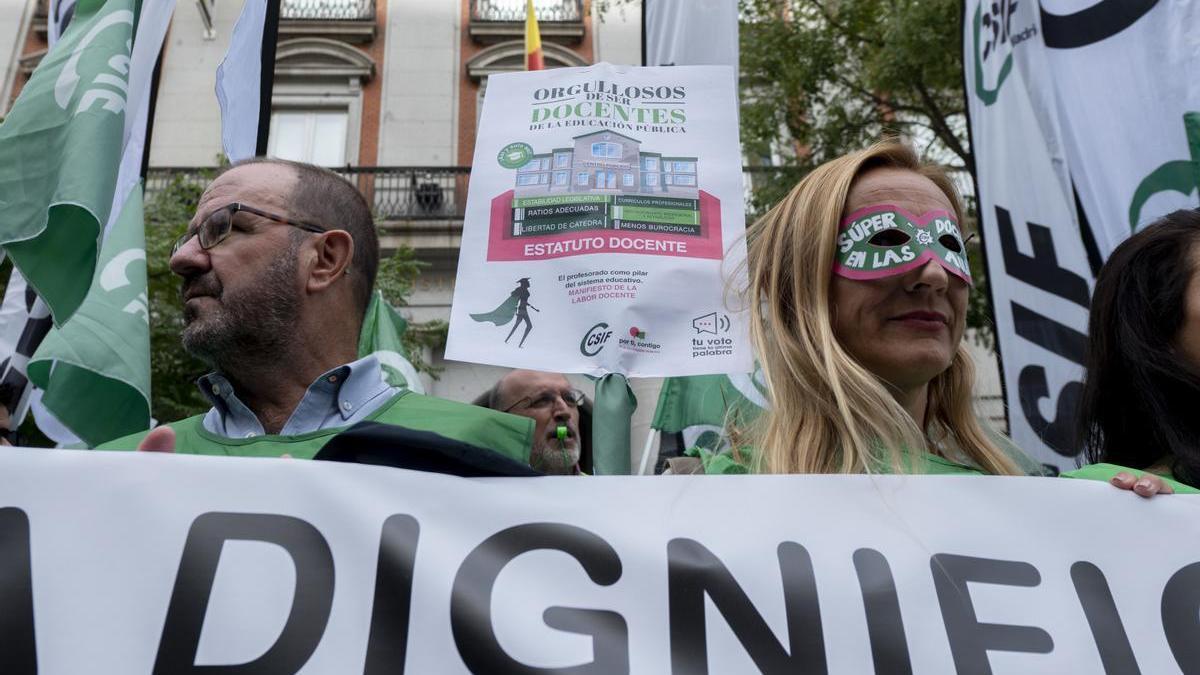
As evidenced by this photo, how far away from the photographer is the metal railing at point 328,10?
1644 centimetres

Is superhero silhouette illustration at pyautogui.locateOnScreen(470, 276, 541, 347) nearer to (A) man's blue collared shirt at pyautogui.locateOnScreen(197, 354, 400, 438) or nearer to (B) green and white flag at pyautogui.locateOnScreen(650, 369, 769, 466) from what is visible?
(A) man's blue collared shirt at pyautogui.locateOnScreen(197, 354, 400, 438)

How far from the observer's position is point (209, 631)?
1.41m

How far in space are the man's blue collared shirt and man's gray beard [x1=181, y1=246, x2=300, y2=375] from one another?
6cm

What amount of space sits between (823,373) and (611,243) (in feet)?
2.80

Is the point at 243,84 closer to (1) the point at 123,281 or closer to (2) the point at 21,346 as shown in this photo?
(1) the point at 123,281

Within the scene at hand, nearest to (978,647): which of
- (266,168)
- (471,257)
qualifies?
(471,257)

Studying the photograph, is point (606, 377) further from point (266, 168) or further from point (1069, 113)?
point (1069, 113)

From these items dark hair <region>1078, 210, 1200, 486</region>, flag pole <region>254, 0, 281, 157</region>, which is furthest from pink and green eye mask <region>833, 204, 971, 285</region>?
flag pole <region>254, 0, 281, 157</region>

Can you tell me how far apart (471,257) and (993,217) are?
7.43 ft

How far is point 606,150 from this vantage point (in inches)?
107

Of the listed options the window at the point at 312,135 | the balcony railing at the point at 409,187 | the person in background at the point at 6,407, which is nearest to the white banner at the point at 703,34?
the person in background at the point at 6,407

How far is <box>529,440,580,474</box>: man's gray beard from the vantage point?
Answer: 14.1 ft

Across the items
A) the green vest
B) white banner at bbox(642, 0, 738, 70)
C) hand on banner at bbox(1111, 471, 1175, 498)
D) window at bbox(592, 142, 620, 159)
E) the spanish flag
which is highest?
the spanish flag

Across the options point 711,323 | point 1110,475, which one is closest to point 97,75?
point 711,323
